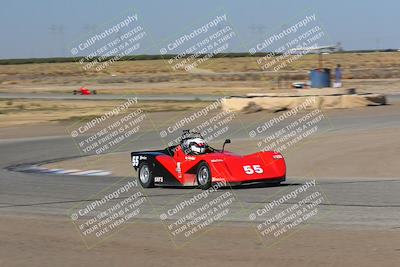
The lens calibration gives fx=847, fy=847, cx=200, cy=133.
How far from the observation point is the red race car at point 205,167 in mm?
15359

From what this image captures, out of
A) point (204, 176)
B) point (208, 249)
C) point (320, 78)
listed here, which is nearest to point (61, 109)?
point (320, 78)

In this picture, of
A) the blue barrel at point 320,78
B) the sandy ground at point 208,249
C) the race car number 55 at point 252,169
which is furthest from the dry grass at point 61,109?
the sandy ground at point 208,249

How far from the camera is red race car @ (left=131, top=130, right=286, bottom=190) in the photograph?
15359 millimetres

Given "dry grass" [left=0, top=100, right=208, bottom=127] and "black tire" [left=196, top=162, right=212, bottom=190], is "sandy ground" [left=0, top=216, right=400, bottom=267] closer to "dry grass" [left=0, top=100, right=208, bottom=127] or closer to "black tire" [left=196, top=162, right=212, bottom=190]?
"black tire" [left=196, top=162, right=212, bottom=190]

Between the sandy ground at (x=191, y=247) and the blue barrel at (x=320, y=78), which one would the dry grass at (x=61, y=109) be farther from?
the sandy ground at (x=191, y=247)

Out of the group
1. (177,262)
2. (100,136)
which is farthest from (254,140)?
(177,262)

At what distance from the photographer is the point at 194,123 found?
3684cm

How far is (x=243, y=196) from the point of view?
1441 cm

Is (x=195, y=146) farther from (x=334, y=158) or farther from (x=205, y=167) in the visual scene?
(x=334, y=158)

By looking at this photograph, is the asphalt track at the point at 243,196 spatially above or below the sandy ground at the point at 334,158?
above

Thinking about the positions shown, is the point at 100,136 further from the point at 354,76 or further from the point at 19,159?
the point at 354,76

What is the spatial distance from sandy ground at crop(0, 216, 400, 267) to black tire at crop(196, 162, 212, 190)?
4310mm

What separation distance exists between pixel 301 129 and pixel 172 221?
1879cm

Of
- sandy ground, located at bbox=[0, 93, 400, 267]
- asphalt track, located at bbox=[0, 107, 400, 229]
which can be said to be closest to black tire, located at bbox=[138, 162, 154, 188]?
asphalt track, located at bbox=[0, 107, 400, 229]
